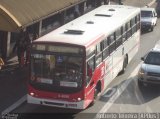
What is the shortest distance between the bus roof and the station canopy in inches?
113

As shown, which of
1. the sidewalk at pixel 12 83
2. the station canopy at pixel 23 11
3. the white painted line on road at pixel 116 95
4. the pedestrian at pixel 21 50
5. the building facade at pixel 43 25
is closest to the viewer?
the white painted line on road at pixel 116 95

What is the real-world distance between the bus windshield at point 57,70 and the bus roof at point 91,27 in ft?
1.93

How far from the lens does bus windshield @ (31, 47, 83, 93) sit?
15.3 m

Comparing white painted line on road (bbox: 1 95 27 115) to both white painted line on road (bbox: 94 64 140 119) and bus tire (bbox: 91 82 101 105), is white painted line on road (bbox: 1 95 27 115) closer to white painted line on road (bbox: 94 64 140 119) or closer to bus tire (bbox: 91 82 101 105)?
bus tire (bbox: 91 82 101 105)

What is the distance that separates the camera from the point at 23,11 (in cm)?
2164

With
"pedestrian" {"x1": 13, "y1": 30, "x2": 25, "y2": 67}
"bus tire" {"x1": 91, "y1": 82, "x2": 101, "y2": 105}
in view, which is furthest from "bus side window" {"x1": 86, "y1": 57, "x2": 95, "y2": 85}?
"pedestrian" {"x1": 13, "y1": 30, "x2": 25, "y2": 67}

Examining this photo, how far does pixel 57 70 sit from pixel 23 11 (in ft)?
23.5

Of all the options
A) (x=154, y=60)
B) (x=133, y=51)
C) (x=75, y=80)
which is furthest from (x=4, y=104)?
(x=133, y=51)

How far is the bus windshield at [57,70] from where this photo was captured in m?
15.3

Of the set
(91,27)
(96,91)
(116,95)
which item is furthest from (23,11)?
(96,91)

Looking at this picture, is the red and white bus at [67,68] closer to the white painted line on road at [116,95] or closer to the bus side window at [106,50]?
the bus side window at [106,50]

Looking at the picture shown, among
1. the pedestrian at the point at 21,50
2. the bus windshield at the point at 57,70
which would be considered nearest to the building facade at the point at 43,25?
the pedestrian at the point at 21,50

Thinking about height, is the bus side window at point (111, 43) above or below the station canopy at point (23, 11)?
below

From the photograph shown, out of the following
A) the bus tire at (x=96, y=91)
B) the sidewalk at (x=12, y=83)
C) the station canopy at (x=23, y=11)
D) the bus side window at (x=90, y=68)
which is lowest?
the sidewalk at (x=12, y=83)
